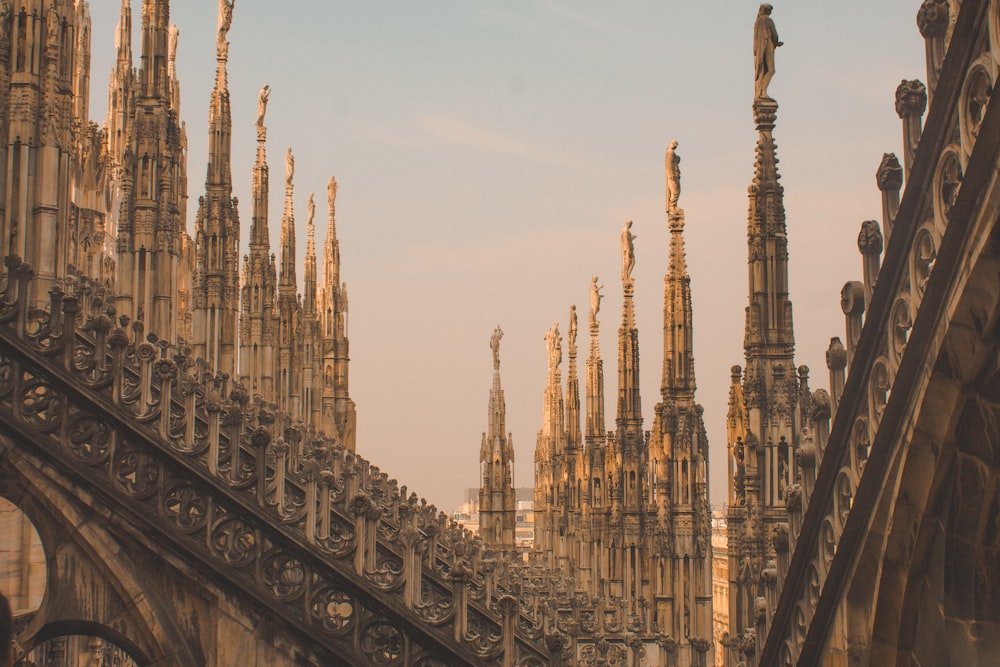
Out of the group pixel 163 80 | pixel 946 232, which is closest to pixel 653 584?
pixel 163 80

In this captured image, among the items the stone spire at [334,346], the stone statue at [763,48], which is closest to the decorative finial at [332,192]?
the stone spire at [334,346]

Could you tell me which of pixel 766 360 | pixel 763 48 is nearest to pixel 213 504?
pixel 766 360

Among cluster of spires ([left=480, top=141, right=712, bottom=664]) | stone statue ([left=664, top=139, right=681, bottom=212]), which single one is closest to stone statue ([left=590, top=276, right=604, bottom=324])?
cluster of spires ([left=480, top=141, right=712, bottom=664])

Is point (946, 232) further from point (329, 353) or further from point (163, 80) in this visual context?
point (329, 353)

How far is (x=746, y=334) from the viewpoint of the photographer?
631 inches

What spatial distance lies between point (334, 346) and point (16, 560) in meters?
37.2

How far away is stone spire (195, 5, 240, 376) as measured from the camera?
1128 inches

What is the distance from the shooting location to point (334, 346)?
5066cm

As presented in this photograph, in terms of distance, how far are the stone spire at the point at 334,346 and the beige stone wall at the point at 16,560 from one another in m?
33.4

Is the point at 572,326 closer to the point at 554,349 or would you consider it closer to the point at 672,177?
the point at 554,349

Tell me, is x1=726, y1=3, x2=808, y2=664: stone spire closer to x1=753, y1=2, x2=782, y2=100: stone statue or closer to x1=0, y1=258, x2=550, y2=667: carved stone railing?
x1=753, y1=2, x2=782, y2=100: stone statue

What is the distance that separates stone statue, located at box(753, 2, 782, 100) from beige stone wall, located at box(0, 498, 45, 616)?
988cm

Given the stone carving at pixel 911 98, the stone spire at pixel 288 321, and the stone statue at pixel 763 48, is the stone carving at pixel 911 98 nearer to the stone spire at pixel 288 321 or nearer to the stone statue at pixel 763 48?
the stone statue at pixel 763 48

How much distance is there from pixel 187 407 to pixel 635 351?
2424cm
